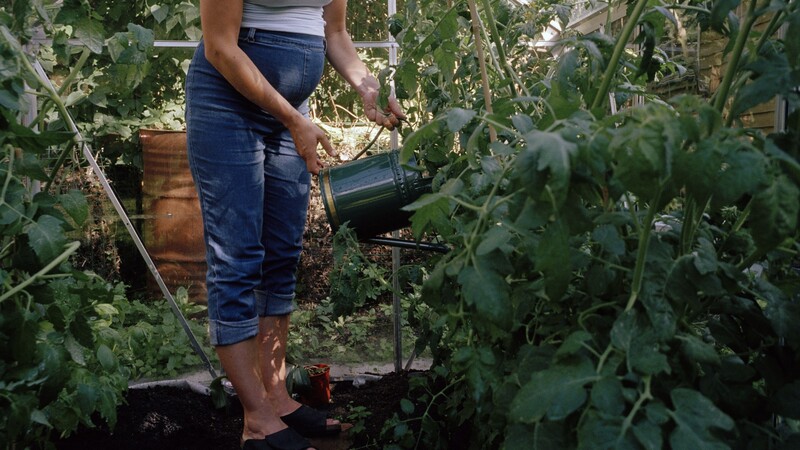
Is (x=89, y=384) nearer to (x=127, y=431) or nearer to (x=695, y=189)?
(x=127, y=431)

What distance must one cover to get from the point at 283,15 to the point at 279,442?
1.09 m

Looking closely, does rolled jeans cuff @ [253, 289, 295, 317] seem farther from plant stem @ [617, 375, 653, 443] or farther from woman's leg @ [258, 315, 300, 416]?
plant stem @ [617, 375, 653, 443]

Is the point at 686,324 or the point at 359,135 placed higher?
the point at 686,324

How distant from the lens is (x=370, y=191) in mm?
2104

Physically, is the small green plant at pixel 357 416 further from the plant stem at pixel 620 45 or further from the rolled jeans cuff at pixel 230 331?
the plant stem at pixel 620 45

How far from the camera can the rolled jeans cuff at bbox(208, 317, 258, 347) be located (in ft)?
6.24

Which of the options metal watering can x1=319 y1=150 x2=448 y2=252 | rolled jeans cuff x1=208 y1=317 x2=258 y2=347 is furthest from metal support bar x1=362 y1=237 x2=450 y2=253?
rolled jeans cuff x1=208 y1=317 x2=258 y2=347

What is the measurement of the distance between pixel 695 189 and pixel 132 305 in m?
3.37

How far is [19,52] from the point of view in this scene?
1170 millimetres

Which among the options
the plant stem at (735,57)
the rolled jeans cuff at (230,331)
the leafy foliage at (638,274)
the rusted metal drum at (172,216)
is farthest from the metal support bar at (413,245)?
the rusted metal drum at (172,216)

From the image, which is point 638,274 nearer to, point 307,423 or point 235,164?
point 235,164

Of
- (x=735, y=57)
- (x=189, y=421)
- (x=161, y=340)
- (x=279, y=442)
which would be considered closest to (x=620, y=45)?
(x=735, y=57)

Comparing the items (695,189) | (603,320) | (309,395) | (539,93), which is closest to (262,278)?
(309,395)

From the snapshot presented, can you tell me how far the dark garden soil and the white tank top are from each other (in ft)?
3.55
